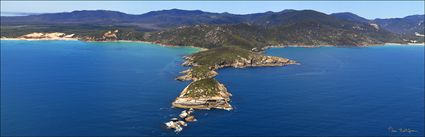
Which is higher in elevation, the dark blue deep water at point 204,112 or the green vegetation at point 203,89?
the green vegetation at point 203,89

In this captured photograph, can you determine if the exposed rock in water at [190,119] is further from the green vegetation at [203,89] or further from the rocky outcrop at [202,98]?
the green vegetation at [203,89]

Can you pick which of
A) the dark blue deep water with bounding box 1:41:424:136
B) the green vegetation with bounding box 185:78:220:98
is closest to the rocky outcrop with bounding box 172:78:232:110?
the green vegetation with bounding box 185:78:220:98

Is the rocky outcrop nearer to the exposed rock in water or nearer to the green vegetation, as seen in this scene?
the green vegetation

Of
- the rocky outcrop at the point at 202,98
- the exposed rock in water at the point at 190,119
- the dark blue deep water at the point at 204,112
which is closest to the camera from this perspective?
the dark blue deep water at the point at 204,112

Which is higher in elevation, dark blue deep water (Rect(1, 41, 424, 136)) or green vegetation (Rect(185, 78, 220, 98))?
green vegetation (Rect(185, 78, 220, 98))

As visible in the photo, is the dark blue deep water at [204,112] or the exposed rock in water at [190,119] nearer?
the dark blue deep water at [204,112]

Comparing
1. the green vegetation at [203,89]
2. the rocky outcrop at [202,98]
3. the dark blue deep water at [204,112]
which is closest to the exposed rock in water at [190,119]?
the dark blue deep water at [204,112]

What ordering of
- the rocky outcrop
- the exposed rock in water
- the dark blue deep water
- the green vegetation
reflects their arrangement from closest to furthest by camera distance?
the dark blue deep water < the exposed rock in water < the rocky outcrop < the green vegetation

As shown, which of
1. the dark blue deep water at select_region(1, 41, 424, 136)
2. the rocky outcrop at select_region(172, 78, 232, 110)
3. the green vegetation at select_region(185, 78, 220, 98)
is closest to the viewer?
the dark blue deep water at select_region(1, 41, 424, 136)

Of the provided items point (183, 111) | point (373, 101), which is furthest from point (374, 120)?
point (183, 111)
